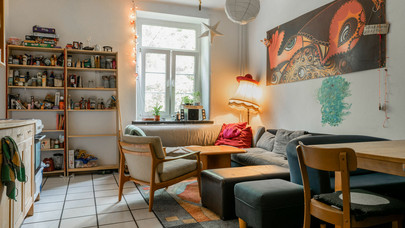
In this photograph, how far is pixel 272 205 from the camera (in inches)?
90.4

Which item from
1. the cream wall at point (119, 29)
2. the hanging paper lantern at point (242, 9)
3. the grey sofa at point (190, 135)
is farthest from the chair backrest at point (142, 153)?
the cream wall at point (119, 29)

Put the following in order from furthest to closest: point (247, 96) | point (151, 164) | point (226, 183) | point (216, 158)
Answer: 1. point (247, 96)
2. point (216, 158)
3. point (151, 164)
4. point (226, 183)

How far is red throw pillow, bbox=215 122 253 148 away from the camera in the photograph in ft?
16.5

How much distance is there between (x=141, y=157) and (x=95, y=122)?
229 cm

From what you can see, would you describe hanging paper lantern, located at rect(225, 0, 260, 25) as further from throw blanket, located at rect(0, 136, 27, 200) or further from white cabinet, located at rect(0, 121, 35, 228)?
throw blanket, located at rect(0, 136, 27, 200)

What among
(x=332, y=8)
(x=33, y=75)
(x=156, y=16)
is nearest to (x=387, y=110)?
(x=332, y=8)

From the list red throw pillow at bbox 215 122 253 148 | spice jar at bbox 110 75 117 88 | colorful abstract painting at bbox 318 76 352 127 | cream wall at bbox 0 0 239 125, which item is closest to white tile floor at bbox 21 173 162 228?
cream wall at bbox 0 0 239 125

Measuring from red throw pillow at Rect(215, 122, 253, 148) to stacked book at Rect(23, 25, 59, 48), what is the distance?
10.3ft

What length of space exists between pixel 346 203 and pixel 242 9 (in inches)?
88.2

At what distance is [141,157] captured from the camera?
314 cm

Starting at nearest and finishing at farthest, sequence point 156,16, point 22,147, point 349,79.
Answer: point 22,147 < point 349,79 < point 156,16

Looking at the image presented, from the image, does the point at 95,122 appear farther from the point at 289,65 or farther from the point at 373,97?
the point at 373,97

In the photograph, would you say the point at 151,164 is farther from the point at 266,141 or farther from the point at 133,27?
the point at 133,27

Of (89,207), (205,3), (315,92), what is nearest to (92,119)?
(89,207)
